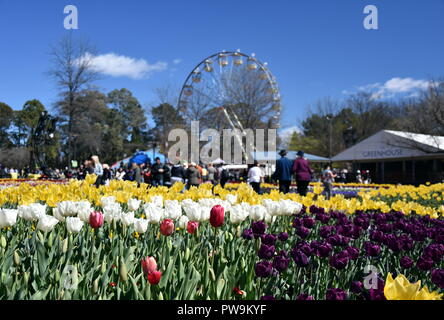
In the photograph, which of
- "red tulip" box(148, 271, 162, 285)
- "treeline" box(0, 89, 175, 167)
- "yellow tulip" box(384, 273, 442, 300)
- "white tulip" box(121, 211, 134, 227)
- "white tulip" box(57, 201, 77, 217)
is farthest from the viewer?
"treeline" box(0, 89, 175, 167)

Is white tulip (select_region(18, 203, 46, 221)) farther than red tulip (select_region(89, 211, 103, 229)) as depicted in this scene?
Yes

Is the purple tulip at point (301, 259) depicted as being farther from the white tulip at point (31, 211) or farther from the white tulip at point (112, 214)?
the white tulip at point (31, 211)

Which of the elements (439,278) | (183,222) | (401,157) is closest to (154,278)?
(439,278)

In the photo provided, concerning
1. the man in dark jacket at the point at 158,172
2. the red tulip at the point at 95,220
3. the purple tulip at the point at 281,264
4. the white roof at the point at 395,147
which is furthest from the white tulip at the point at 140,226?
the white roof at the point at 395,147

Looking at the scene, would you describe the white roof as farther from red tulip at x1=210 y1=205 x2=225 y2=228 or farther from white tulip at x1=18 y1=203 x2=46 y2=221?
white tulip at x1=18 y1=203 x2=46 y2=221

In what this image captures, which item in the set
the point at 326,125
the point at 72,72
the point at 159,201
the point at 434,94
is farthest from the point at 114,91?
the point at 159,201

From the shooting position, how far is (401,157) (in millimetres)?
27484

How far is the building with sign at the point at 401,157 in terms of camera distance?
25500 mm

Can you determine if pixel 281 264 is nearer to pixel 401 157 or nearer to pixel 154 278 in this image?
pixel 154 278

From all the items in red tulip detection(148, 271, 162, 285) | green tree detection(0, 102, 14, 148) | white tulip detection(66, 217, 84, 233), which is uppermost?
green tree detection(0, 102, 14, 148)

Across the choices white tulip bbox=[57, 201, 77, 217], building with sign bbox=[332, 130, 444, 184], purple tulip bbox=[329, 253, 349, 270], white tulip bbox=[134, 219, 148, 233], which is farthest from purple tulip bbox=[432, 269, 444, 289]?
building with sign bbox=[332, 130, 444, 184]

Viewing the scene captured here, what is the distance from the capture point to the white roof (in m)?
25.5
